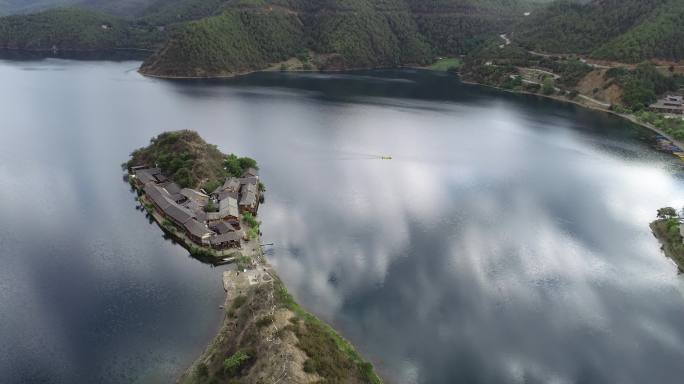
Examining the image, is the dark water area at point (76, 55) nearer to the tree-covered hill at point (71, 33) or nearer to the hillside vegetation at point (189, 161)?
the tree-covered hill at point (71, 33)

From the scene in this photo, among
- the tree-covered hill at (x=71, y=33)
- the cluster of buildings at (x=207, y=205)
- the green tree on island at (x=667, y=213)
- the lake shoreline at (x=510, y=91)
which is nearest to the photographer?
the cluster of buildings at (x=207, y=205)

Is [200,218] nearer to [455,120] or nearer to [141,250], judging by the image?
[141,250]

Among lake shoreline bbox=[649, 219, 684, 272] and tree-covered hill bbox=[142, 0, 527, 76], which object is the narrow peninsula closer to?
lake shoreline bbox=[649, 219, 684, 272]

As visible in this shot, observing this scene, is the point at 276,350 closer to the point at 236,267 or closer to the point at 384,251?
the point at 236,267

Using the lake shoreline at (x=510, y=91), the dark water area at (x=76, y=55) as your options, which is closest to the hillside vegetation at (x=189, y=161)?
the lake shoreline at (x=510, y=91)

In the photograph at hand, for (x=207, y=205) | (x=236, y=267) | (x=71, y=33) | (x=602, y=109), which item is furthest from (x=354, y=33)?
(x=236, y=267)
